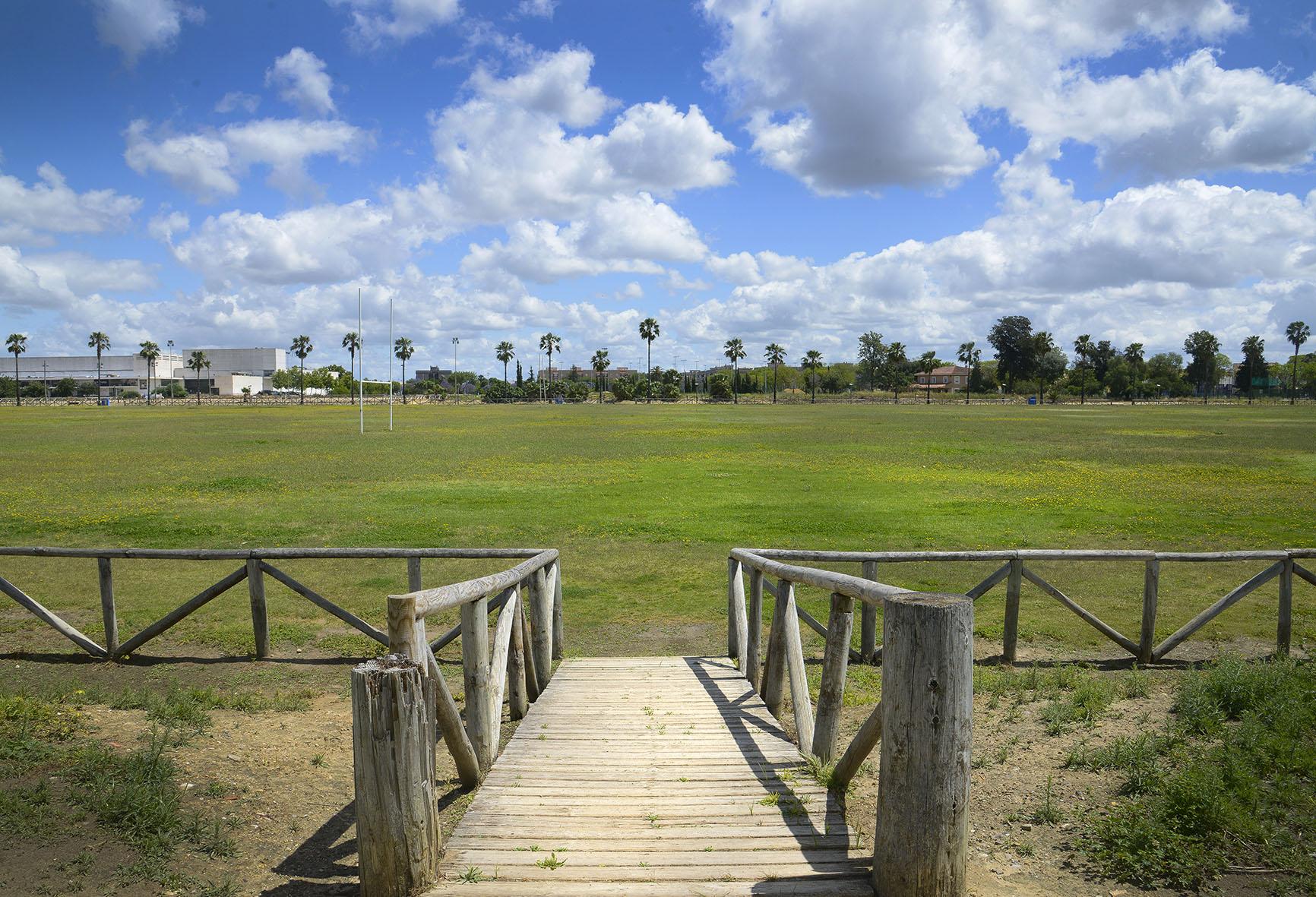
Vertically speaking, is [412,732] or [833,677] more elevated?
[412,732]

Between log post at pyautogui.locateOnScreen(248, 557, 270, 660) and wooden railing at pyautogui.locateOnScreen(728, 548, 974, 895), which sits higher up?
wooden railing at pyautogui.locateOnScreen(728, 548, 974, 895)

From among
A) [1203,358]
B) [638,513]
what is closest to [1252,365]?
[1203,358]

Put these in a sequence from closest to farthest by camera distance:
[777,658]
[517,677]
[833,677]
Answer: [833,677]
[777,658]
[517,677]

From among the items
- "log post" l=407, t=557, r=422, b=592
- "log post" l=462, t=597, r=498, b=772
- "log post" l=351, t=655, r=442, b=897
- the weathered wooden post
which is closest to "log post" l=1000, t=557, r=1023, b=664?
"log post" l=462, t=597, r=498, b=772

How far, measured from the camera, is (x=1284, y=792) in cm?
488

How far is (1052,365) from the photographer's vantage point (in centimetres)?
16975

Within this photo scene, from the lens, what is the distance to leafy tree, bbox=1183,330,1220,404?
15938 centimetres

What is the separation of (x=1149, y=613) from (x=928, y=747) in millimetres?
7427

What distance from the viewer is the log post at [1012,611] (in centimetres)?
973

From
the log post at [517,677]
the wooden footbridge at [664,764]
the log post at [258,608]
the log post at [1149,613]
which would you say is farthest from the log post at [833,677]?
the log post at [258,608]

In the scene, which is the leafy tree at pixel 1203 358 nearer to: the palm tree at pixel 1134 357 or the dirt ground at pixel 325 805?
the palm tree at pixel 1134 357

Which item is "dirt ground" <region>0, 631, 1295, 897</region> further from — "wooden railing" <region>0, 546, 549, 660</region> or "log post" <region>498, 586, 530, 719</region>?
"wooden railing" <region>0, 546, 549, 660</region>

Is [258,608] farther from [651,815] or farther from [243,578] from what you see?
[651,815]

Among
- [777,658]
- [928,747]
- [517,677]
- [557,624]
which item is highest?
[928,747]
